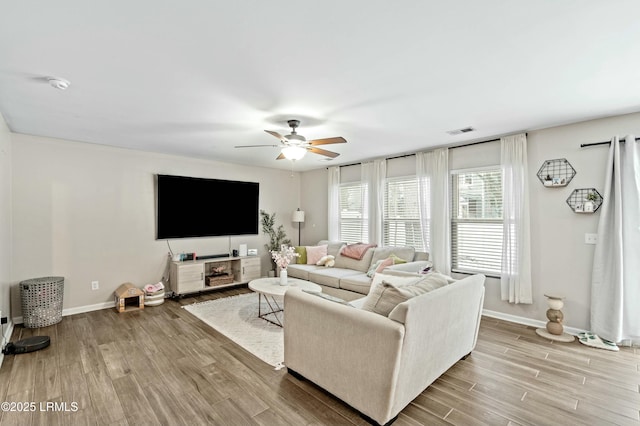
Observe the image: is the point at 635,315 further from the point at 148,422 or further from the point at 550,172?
the point at 148,422

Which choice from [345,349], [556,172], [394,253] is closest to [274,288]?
[345,349]

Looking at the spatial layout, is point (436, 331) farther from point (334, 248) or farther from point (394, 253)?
point (334, 248)

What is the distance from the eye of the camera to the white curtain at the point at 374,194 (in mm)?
5648

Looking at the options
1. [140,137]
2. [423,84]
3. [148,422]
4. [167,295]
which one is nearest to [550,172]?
[423,84]

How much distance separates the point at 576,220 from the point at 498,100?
1963 millimetres

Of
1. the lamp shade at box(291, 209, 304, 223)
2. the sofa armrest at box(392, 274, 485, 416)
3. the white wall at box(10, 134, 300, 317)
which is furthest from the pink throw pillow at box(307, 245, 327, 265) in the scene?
the sofa armrest at box(392, 274, 485, 416)

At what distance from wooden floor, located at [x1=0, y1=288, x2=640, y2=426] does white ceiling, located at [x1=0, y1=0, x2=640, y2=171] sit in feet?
8.26

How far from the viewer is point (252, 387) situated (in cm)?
253

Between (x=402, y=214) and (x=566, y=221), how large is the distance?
7.51 ft

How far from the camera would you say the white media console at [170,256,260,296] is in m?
5.12

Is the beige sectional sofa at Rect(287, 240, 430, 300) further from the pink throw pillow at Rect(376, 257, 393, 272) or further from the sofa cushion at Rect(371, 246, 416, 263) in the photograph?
the pink throw pillow at Rect(376, 257, 393, 272)

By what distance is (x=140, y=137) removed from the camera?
422 centimetres

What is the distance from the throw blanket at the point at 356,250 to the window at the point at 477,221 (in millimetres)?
1395

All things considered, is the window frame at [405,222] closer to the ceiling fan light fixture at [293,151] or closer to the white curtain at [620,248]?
the white curtain at [620,248]
